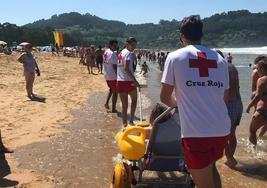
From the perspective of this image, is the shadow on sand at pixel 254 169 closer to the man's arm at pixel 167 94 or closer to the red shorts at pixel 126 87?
the red shorts at pixel 126 87

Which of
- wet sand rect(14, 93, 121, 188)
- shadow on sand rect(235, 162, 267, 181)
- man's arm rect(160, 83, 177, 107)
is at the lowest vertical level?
shadow on sand rect(235, 162, 267, 181)

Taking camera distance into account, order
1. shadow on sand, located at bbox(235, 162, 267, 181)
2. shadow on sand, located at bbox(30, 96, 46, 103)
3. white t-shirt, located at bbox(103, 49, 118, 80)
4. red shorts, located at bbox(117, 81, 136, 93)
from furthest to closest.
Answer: shadow on sand, located at bbox(30, 96, 46, 103) → white t-shirt, located at bbox(103, 49, 118, 80) → red shorts, located at bbox(117, 81, 136, 93) → shadow on sand, located at bbox(235, 162, 267, 181)

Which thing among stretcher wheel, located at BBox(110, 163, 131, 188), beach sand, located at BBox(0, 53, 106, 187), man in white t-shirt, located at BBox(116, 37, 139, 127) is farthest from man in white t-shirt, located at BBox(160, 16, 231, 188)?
man in white t-shirt, located at BBox(116, 37, 139, 127)

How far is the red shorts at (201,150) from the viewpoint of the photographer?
3338mm

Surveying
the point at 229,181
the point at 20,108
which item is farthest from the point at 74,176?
the point at 20,108

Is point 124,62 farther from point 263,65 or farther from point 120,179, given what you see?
point 120,179

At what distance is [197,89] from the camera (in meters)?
3.34

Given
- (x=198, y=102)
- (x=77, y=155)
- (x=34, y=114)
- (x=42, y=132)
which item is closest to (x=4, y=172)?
(x=77, y=155)

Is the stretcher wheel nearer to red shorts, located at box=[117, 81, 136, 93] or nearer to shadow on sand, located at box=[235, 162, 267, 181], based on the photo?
shadow on sand, located at box=[235, 162, 267, 181]

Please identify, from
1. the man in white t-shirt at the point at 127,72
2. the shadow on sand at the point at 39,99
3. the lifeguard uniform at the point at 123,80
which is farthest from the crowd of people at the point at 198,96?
the shadow on sand at the point at 39,99

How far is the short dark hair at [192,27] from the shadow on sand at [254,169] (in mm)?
3222

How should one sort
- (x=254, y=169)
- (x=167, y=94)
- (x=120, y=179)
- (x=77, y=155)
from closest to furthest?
(x=167, y=94) < (x=120, y=179) < (x=254, y=169) < (x=77, y=155)

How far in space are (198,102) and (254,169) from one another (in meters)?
3.49

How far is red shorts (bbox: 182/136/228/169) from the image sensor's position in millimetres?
3338
